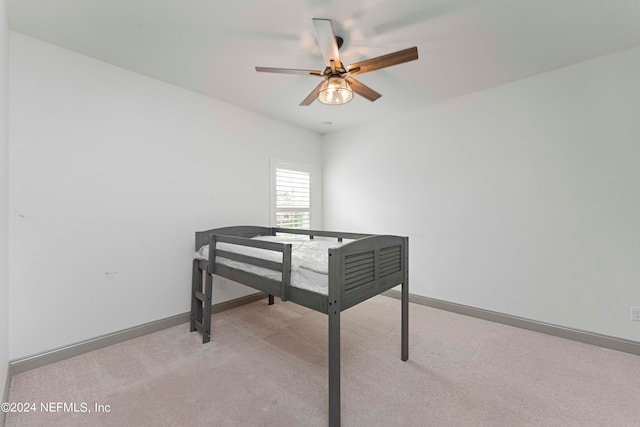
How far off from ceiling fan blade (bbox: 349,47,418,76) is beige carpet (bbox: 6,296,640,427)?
2.19 m

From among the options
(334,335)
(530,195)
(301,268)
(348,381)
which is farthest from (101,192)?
(530,195)

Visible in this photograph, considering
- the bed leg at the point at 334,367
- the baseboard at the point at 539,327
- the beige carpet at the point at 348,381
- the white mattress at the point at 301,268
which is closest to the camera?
the bed leg at the point at 334,367

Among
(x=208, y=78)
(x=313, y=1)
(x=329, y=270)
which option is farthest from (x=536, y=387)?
(x=208, y=78)

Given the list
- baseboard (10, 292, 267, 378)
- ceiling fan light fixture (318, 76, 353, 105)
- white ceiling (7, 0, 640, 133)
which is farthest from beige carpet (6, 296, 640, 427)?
white ceiling (7, 0, 640, 133)

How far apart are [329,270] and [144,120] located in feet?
7.89

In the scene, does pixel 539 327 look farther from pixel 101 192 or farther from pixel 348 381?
pixel 101 192

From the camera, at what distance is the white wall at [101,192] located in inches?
78.5

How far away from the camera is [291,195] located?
401 centimetres

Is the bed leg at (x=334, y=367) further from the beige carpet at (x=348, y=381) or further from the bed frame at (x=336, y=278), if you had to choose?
the beige carpet at (x=348, y=381)

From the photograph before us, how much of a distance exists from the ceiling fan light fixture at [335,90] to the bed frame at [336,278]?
1.09 m

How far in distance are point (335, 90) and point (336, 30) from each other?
0.43 metres

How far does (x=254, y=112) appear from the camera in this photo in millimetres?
3490

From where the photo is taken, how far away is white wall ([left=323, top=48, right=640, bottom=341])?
88.7 inches

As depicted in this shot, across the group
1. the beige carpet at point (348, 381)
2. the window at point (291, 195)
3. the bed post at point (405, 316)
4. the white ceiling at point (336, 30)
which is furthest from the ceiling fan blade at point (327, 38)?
the beige carpet at point (348, 381)
